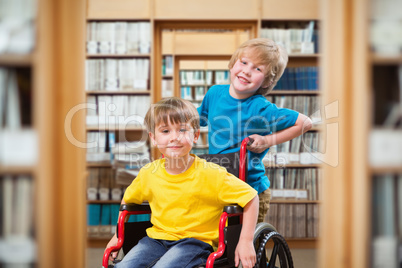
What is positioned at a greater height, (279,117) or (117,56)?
(117,56)

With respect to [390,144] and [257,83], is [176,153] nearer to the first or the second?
[257,83]

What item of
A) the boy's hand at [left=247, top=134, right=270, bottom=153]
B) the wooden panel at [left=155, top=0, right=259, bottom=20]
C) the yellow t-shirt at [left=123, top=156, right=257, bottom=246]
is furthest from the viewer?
the wooden panel at [left=155, top=0, right=259, bottom=20]

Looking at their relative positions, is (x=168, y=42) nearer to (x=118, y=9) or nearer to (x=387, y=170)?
(x=118, y=9)

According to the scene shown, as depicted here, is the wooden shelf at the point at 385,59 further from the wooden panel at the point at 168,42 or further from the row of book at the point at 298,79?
the wooden panel at the point at 168,42

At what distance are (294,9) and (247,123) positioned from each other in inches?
85.7

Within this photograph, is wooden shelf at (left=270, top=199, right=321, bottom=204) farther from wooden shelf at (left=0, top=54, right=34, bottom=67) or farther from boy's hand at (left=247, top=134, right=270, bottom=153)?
wooden shelf at (left=0, top=54, right=34, bottom=67)

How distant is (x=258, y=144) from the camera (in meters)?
1.68

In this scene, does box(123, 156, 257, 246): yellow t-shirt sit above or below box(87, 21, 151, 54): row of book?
below

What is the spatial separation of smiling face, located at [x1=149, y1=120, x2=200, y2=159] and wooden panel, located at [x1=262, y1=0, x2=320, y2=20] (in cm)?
240

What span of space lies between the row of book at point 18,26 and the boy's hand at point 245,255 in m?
0.97

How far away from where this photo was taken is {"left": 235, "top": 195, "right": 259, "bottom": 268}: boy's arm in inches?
53.3

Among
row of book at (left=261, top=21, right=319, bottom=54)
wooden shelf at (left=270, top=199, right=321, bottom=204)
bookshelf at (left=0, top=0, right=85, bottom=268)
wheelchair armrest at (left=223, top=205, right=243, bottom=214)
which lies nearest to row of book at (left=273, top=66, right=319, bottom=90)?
row of book at (left=261, top=21, right=319, bottom=54)

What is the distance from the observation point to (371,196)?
83 centimetres

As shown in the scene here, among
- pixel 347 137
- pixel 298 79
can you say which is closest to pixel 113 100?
pixel 298 79
